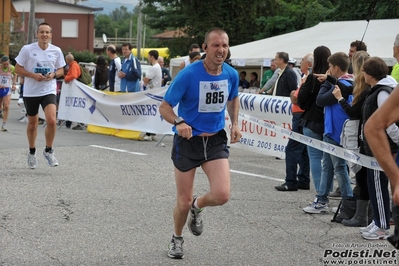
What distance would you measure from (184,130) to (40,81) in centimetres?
507

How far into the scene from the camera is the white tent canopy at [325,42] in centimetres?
2041

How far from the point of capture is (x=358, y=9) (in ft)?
100

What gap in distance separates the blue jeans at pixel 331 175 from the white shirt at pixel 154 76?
26.7 feet

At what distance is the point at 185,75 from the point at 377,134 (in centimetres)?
260

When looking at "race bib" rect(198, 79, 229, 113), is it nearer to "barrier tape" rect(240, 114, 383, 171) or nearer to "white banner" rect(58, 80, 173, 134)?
"barrier tape" rect(240, 114, 383, 171)

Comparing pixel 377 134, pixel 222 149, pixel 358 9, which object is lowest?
pixel 222 149

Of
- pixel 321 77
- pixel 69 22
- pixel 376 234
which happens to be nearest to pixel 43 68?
pixel 321 77

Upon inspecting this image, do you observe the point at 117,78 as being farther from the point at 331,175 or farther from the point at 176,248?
the point at 176,248

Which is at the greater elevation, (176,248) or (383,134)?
(383,134)

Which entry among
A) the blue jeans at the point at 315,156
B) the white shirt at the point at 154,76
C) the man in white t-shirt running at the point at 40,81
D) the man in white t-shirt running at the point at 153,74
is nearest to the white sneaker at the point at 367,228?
the blue jeans at the point at 315,156

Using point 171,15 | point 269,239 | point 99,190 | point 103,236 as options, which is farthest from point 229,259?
point 171,15

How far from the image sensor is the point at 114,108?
648 inches

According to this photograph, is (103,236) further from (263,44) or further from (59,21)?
(59,21)

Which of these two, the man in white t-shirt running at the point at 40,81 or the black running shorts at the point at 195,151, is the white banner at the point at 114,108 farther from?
the black running shorts at the point at 195,151
